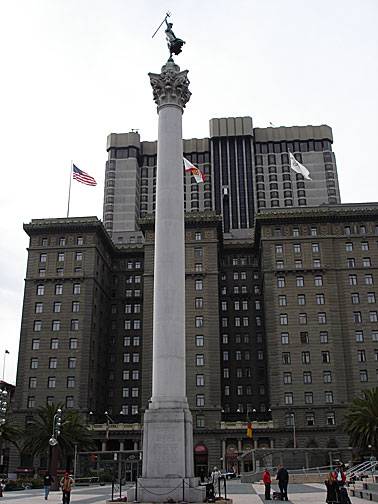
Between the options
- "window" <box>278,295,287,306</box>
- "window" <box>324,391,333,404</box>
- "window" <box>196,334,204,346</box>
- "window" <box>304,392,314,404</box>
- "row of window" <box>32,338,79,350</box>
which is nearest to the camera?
"window" <box>324,391,333,404</box>

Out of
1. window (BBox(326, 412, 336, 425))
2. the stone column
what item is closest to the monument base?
the stone column

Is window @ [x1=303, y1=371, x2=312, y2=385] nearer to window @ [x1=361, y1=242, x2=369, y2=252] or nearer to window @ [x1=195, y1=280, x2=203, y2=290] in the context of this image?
window @ [x1=195, y1=280, x2=203, y2=290]

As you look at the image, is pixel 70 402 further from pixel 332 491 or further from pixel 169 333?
pixel 332 491

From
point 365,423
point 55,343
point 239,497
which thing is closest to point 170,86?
point 239,497

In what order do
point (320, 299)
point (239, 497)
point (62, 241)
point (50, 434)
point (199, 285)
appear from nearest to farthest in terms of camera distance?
point (239, 497) → point (50, 434) → point (320, 299) → point (199, 285) → point (62, 241)

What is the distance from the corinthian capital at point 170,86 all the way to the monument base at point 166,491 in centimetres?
2881

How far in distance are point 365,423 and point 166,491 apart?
155 feet

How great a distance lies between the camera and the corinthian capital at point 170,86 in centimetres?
4600

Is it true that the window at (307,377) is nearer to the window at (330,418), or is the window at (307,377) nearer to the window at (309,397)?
the window at (309,397)

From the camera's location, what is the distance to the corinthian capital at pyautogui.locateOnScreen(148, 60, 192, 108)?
151ft

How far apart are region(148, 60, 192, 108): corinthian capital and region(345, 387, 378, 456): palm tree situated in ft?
162

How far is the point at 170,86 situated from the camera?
151 feet

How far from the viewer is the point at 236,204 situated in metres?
178

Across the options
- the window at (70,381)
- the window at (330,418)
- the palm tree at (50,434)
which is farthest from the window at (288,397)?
the window at (70,381)
